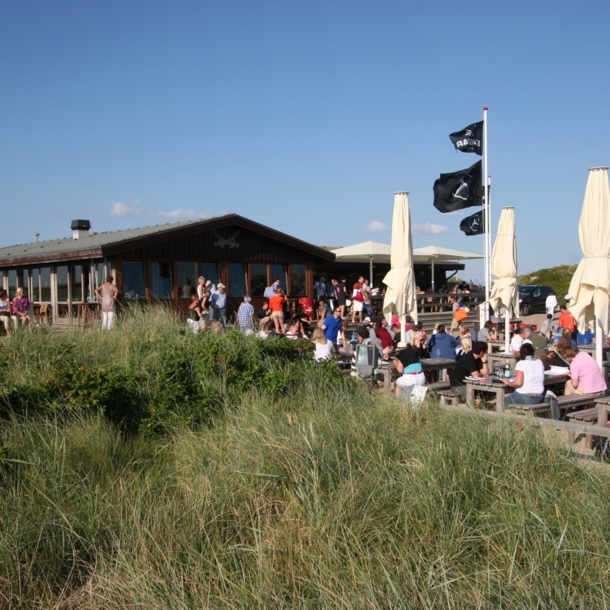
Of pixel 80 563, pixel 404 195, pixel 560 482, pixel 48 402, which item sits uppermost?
pixel 404 195

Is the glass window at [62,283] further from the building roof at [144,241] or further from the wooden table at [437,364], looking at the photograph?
the wooden table at [437,364]

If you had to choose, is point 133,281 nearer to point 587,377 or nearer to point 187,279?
point 187,279

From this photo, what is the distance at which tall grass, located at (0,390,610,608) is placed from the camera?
11.7 feet

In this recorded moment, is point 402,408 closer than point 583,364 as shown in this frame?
Yes

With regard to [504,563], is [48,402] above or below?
above

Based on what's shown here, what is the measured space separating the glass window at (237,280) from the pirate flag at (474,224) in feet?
22.7

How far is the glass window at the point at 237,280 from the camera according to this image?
19597mm

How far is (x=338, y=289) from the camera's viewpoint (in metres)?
21.8

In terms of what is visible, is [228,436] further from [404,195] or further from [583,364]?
[404,195]

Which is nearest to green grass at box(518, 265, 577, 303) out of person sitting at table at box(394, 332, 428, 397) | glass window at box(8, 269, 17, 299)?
glass window at box(8, 269, 17, 299)

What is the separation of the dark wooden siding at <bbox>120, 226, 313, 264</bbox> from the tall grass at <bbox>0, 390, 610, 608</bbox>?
40.4 feet

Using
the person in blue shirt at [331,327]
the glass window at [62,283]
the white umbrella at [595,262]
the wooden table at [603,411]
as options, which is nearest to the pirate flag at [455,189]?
the person in blue shirt at [331,327]

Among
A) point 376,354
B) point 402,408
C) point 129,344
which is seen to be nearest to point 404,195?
point 376,354

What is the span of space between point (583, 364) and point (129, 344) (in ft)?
19.6
